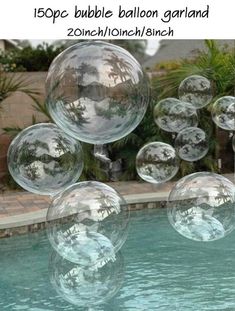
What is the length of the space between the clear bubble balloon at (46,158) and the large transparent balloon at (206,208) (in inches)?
34.1

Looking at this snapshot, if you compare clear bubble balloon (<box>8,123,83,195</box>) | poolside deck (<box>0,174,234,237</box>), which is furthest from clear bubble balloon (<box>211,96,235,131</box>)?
clear bubble balloon (<box>8,123,83,195</box>)

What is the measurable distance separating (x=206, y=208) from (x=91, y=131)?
1266mm

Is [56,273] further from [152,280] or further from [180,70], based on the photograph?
[180,70]

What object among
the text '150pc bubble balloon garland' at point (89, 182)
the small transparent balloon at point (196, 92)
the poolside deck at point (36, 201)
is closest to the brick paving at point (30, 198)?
the poolside deck at point (36, 201)

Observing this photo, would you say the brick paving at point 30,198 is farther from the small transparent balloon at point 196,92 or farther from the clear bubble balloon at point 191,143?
the small transparent balloon at point 196,92

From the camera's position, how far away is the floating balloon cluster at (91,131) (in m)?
3.49

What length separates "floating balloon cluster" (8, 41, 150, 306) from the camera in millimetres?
3490

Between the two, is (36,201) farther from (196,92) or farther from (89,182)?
(89,182)

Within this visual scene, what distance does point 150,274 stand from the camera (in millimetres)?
5445

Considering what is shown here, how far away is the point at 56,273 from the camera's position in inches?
163

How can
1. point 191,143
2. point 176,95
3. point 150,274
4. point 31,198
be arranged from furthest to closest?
point 176,95, point 31,198, point 191,143, point 150,274

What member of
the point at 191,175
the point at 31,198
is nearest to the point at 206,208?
the point at 191,175
